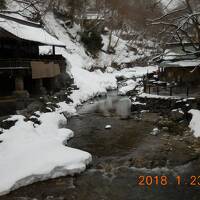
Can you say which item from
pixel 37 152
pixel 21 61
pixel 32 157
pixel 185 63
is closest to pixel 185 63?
pixel 185 63

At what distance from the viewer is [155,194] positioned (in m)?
9.66

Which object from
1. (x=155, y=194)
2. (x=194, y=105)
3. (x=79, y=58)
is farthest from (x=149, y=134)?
(x=79, y=58)

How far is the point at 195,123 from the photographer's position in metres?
17.2

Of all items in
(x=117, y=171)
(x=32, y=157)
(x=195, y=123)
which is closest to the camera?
(x=117, y=171)

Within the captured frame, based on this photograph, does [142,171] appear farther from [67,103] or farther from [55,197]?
[67,103]

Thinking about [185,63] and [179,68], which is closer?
[185,63]

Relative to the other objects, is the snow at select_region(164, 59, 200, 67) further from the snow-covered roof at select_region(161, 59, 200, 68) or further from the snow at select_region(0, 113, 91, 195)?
the snow at select_region(0, 113, 91, 195)

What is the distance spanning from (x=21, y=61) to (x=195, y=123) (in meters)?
13.2

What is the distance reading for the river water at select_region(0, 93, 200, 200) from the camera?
9.71 m

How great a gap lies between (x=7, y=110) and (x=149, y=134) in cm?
978
